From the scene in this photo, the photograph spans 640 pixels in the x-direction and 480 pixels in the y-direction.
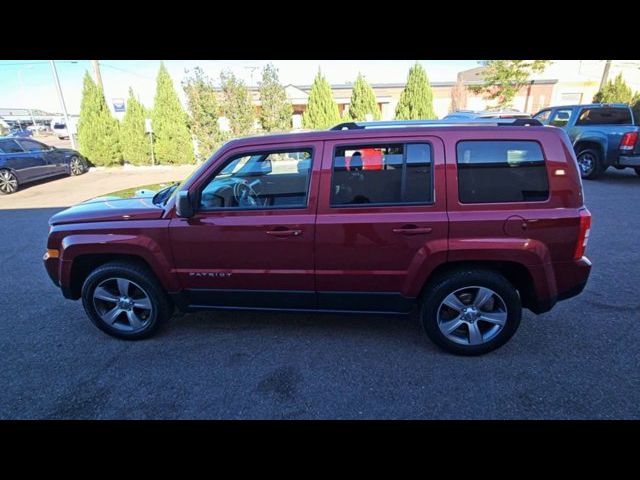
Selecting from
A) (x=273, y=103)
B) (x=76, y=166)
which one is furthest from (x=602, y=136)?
(x=76, y=166)

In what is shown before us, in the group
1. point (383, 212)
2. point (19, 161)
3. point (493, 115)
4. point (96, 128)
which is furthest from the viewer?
point (96, 128)

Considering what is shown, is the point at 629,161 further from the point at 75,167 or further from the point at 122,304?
the point at 75,167

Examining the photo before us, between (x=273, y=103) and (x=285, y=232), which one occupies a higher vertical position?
(x=273, y=103)

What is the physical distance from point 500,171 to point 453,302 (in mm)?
1052

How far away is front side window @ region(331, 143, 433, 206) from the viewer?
264 cm

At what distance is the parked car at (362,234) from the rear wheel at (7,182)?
33.7 ft

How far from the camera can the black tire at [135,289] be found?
3.02 m

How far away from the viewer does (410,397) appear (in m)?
2.46

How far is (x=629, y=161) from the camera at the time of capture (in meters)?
8.80

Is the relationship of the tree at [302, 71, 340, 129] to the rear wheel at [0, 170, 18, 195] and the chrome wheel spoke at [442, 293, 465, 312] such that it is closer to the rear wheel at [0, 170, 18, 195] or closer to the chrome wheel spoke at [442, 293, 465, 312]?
the rear wheel at [0, 170, 18, 195]

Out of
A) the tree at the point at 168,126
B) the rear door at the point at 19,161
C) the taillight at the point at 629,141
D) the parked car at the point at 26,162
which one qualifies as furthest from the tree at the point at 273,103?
the taillight at the point at 629,141

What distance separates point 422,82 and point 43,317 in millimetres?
16883

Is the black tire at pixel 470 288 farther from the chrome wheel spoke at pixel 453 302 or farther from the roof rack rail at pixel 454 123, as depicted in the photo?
the roof rack rail at pixel 454 123
